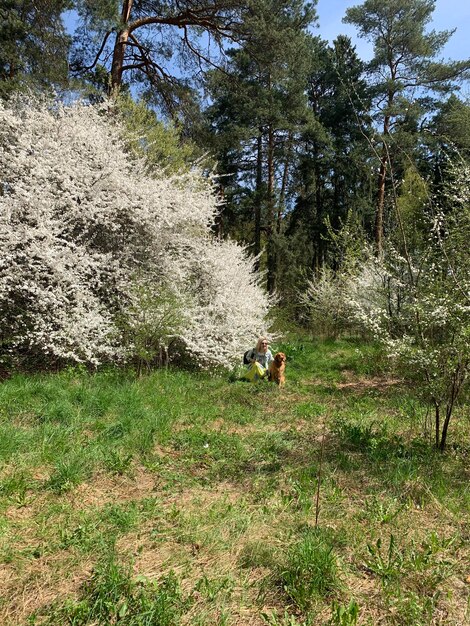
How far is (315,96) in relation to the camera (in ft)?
80.6

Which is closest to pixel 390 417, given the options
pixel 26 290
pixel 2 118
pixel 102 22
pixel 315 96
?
pixel 26 290

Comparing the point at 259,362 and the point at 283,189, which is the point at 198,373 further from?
the point at 283,189

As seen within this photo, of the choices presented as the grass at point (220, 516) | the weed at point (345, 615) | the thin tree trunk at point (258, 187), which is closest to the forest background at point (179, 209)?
the grass at point (220, 516)

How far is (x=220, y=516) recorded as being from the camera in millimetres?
2779

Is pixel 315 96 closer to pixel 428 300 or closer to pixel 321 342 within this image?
pixel 321 342

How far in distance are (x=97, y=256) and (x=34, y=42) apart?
19.9 feet

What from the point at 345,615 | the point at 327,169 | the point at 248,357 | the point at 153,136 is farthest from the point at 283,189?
the point at 345,615

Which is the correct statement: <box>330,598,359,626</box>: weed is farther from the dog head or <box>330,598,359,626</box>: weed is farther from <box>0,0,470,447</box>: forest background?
the dog head

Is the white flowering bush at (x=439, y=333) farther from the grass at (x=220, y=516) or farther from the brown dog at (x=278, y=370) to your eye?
the brown dog at (x=278, y=370)

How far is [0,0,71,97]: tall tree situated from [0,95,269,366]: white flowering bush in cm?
110

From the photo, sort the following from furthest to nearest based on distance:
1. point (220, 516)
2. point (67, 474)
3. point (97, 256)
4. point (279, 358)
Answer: point (279, 358) < point (97, 256) < point (67, 474) < point (220, 516)

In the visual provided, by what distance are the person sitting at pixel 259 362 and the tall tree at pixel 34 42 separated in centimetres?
731

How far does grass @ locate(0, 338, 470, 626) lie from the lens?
1997mm

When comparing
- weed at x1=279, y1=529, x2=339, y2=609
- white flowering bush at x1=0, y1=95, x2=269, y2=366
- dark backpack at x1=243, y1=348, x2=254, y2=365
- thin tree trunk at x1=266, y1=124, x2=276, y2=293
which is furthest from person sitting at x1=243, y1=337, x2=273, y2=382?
thin tree trunk at x1=266, y1=124, x2=276, y2=293
